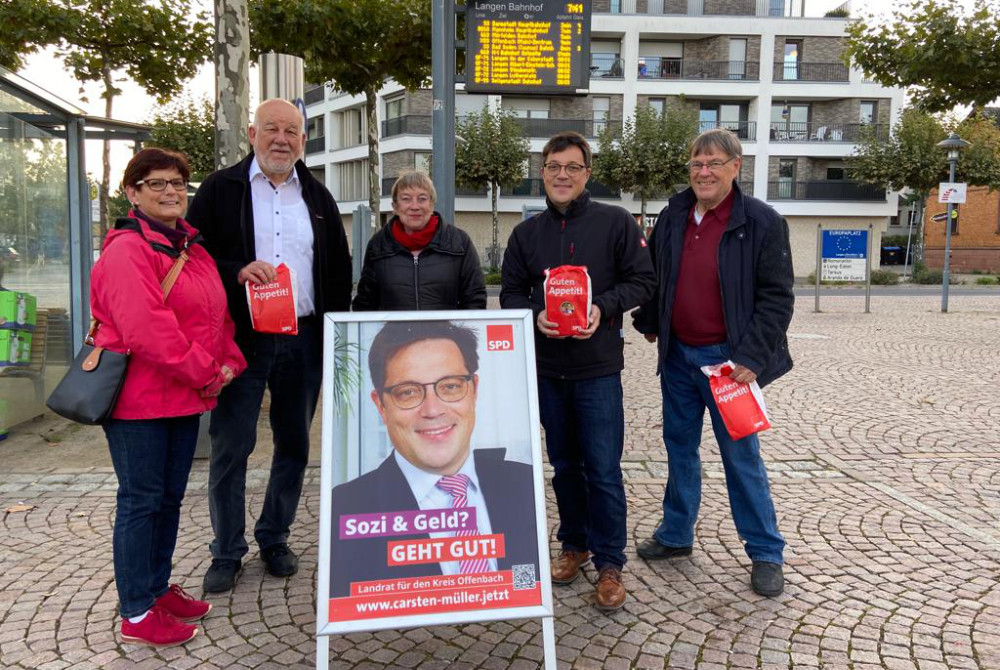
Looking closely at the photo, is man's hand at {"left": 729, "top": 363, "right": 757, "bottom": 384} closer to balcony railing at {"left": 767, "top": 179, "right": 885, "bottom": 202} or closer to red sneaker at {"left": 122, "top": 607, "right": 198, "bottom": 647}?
red sneaker at {"left": 122, "top": 607, "right": 198, "bottom": 647}

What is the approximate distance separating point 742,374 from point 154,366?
253 cm

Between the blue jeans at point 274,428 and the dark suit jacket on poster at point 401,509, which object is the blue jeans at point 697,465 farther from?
the blue jeans at point 274,428

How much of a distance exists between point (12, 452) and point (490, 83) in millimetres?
4782

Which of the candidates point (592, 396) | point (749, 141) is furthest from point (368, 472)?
point (749, 141)

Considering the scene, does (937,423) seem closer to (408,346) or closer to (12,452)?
(408,346)

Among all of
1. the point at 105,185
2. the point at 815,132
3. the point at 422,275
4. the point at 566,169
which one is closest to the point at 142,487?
the point at 422,275

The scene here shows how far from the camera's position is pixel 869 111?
133 feet

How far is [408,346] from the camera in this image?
2.88 meters

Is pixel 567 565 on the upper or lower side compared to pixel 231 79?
lower

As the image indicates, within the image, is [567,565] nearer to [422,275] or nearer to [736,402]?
[736,402]

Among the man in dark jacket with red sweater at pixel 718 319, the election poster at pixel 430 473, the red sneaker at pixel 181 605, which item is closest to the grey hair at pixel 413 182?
the election poster at pixel 430 473

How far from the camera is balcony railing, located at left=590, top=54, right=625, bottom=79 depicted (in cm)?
3962

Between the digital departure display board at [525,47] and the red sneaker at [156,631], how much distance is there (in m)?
4.65

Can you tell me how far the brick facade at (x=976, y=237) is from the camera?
41000 millimetres
